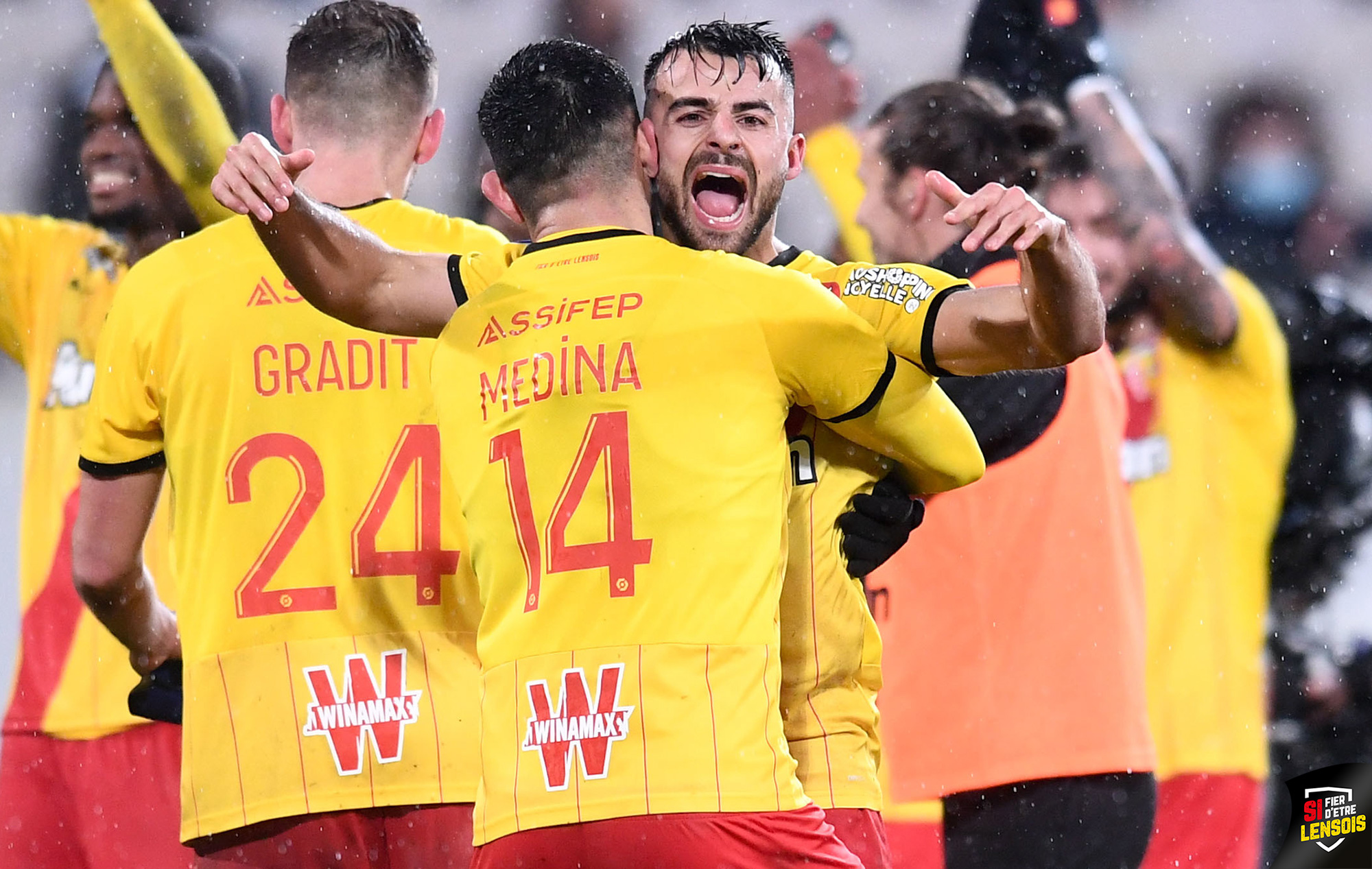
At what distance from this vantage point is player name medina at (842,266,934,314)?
8.21 feet

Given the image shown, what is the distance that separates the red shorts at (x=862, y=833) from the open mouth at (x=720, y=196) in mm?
997

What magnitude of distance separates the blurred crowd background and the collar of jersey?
2.18 m

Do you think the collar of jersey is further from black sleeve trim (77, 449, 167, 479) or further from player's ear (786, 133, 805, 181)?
black sleeve trim (77, 449, 167, 479)

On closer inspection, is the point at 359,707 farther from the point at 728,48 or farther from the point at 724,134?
the point at 728,48

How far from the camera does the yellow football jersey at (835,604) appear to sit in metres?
2.47

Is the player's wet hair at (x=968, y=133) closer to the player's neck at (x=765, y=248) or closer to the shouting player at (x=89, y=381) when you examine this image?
the player's neck at (x=765, y=248)

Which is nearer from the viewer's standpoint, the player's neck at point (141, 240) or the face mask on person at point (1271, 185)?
the player's neck at point (141, 240)

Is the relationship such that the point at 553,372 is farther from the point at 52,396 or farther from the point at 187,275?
the point at 52,396

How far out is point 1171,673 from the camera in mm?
4551

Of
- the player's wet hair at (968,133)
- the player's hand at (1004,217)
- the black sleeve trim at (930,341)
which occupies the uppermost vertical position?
the player's wet hair at (968,133)

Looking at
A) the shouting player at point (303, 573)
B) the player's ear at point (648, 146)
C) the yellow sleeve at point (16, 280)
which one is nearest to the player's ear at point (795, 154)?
the player's ear at point (648, 146)

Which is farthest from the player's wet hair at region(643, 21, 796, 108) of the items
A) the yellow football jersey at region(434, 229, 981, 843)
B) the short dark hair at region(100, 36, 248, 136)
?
the short dark hair at region(100, 36, 248, 136)

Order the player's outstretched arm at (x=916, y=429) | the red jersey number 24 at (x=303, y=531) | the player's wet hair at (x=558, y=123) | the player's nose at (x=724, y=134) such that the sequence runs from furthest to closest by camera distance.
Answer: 1. the red jersey number 24 at (x=303, y=531)
2. the player's nose at (x=724, y=134)
3. the player's wet hair at (x=558, y=123)
4. the player's outstretched arm at (x=916, y=429)

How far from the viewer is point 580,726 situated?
213 cm
